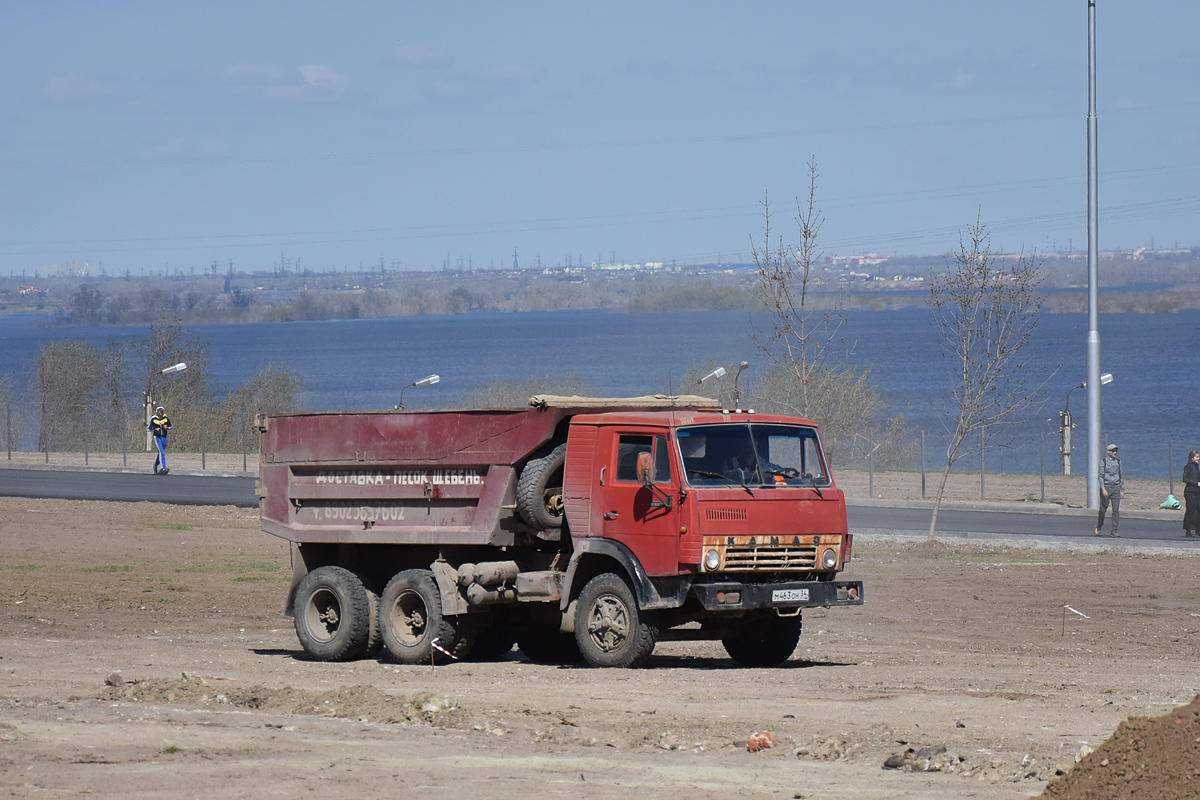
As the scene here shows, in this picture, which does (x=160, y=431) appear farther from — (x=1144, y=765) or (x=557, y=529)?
(x=1144, y=765)

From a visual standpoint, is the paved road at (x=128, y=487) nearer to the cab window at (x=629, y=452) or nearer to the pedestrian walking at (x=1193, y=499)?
the pedestrian walking at (x=1193, y=499)

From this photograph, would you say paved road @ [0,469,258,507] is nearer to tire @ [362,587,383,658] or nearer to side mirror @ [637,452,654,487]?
tire @ [362,587,383,658]

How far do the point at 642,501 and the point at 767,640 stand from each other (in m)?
2.22

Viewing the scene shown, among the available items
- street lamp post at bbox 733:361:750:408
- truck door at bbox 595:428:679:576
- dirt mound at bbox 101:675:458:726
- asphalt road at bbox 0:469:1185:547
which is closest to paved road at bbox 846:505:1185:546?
asphalt road at bbox 0:469:1185:547

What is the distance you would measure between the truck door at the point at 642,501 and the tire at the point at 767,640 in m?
1.69

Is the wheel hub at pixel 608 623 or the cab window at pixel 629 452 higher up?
the cab window at pixel 629 452

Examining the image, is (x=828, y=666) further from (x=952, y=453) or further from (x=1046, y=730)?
(x=952, y=453)

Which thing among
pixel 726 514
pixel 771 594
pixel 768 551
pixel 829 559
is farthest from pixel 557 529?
pixel 829 559

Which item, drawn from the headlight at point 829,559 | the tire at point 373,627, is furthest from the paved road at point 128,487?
the headlight at point 829,559

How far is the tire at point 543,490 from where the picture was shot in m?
14.4

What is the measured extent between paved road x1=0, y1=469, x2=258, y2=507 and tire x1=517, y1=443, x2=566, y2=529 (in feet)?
76.7

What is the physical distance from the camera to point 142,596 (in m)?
21.2

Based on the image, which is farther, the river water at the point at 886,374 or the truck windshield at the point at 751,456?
the river water at the point at 886,374

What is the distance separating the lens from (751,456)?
45.7 ft
